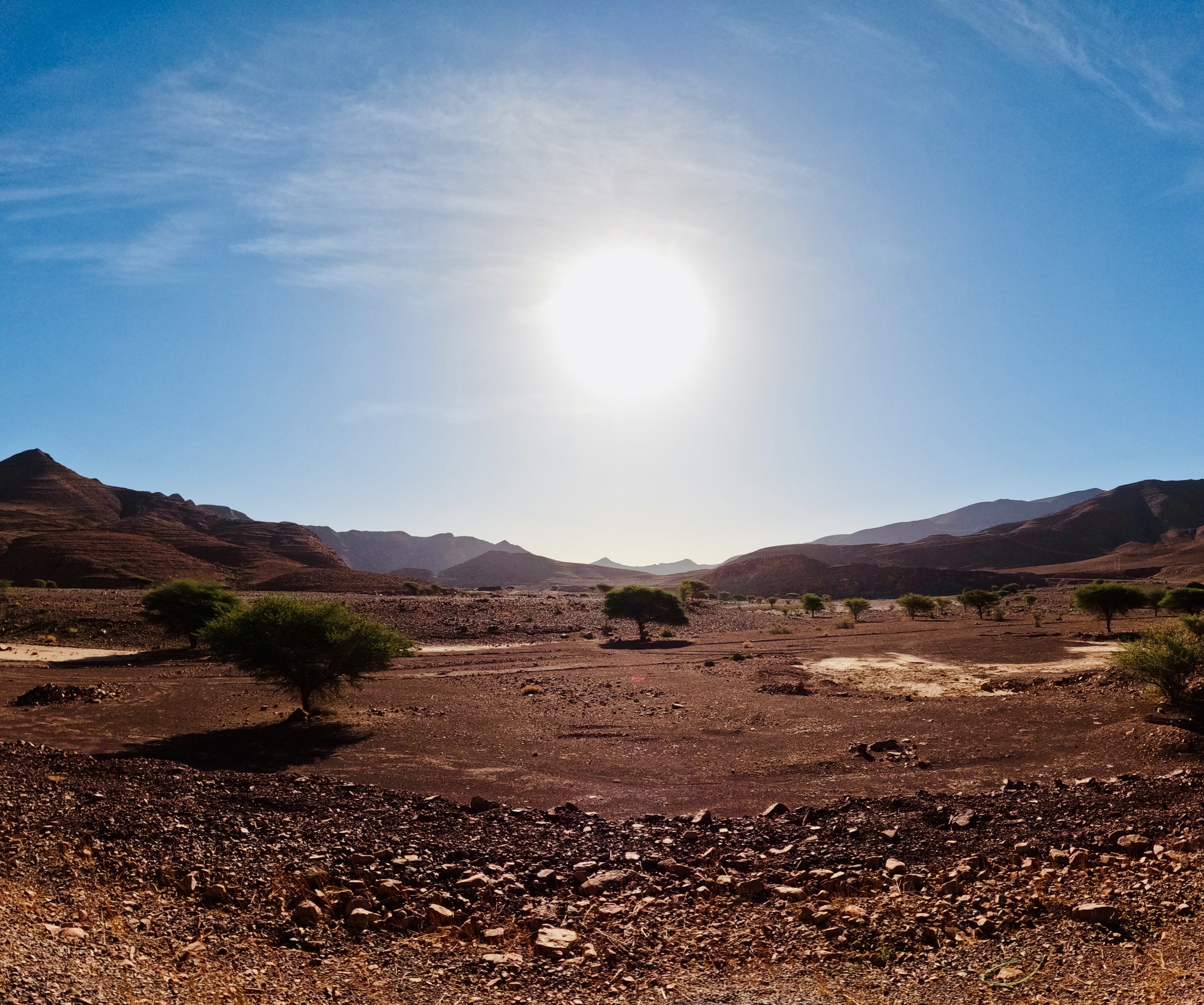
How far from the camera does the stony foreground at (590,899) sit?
6805mm

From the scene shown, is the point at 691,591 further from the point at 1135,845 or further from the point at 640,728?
the point at 1135,845

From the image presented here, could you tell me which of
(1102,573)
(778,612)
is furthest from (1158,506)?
(778,612)

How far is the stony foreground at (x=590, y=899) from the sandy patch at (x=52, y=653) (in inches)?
1216

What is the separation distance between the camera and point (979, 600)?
67562 mm

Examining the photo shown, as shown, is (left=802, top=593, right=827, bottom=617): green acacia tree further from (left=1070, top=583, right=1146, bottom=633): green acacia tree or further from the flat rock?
the flat rock

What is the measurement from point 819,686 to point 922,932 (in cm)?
2191

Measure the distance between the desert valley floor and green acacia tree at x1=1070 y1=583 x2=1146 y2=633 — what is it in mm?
27134

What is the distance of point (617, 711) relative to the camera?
23.2 meters

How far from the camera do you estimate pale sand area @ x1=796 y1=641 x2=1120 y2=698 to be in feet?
92.0

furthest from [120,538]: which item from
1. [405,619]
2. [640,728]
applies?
[640,728]

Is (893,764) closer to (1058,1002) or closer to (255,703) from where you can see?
(1058,1002)

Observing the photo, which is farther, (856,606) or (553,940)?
(856,606)

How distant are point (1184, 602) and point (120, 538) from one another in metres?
129

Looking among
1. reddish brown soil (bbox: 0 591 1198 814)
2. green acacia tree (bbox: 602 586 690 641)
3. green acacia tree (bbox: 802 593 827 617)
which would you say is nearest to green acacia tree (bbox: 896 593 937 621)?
green acacia tree (bbox: 802 593 827 617)
